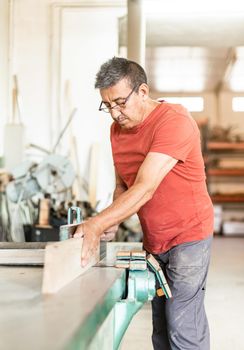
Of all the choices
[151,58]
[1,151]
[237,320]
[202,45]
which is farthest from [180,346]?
[151,58]

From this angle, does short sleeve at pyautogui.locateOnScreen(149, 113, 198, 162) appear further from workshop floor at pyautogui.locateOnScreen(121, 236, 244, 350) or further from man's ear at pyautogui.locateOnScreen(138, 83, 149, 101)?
workshop floor at pyautogui.locateOnScreen(121, 236, 244, 350)

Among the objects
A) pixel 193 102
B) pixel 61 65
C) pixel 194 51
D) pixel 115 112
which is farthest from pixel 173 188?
pixel 193 102

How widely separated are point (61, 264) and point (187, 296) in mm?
Answer: 638

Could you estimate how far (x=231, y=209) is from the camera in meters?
8.46

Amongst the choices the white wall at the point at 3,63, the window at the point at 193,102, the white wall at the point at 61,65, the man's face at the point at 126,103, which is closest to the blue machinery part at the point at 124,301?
the man's face at the point at 126,103

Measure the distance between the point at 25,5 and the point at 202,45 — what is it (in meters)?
1.79

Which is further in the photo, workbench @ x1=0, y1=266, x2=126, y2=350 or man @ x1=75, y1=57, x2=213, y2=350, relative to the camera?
man @ x1=75, y1=57, x2=213, y2=350

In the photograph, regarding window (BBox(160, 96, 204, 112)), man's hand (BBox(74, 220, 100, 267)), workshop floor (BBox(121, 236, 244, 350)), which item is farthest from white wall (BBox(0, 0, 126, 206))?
window (BBox(160, 96, 204, 112))

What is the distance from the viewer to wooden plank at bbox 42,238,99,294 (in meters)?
0.87

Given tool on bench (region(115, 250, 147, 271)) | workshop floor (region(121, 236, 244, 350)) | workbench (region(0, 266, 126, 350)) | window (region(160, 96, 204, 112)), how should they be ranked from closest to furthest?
1. workbench (region(0, 266, 126, 350))
2. tool on bench (region(115, 250, 147, 271))
3. workshop floor (region(121, 236, 244, 350))
4. window (region(160, 96, 204, 112))

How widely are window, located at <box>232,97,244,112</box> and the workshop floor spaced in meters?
4.53

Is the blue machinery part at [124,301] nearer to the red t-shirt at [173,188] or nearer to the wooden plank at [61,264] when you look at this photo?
the wooden plank at [61,264]

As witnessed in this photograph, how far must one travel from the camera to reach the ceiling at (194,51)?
14.2 ft

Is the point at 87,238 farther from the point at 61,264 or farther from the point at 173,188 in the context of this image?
the point at 173,188
